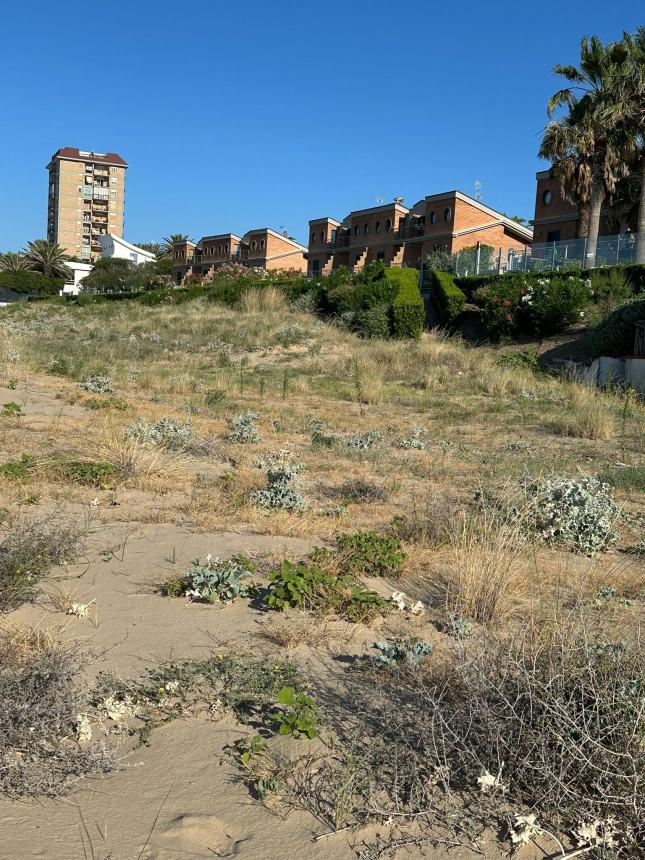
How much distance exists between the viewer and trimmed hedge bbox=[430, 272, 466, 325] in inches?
1075

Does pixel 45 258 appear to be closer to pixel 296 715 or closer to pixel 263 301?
pixel 263 301

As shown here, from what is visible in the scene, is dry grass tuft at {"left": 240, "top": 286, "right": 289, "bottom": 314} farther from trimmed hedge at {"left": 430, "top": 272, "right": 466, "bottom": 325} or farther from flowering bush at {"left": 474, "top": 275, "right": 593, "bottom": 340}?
flowering bush at {"left": 474, "top": 275, "right": 593, "bottom": 340}

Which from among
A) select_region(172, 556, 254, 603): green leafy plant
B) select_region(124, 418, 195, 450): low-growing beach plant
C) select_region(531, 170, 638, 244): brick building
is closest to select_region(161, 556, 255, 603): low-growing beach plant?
select_region(172, 556, 254, 603): green leafy plant

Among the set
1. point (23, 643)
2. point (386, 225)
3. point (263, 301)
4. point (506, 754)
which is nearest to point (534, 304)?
point (263, 301)

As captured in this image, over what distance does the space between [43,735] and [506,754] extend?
5.35 ft

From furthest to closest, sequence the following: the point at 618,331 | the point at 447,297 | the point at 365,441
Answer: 1. the point at 447,297
2. the point at 618,331
3. the point at 365,441

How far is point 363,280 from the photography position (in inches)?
1172

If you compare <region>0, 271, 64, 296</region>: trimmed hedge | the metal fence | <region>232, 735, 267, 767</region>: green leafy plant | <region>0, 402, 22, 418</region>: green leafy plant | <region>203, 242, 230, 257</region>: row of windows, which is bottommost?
<region>232, 735, 267, 767</region>: green leafy plant

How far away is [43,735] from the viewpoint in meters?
2.49

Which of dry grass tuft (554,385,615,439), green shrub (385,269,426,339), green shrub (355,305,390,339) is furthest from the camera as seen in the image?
green shrub (355,305,390,339)

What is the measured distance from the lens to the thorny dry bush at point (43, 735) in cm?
233

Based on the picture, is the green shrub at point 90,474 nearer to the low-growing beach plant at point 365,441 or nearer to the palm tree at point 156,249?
the low-growing beach plant at point 365,441

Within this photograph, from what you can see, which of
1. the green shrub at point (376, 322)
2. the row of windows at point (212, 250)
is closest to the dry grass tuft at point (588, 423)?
the green shrub at point (376, 322)

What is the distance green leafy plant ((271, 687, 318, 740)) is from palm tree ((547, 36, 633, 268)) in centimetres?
2882
